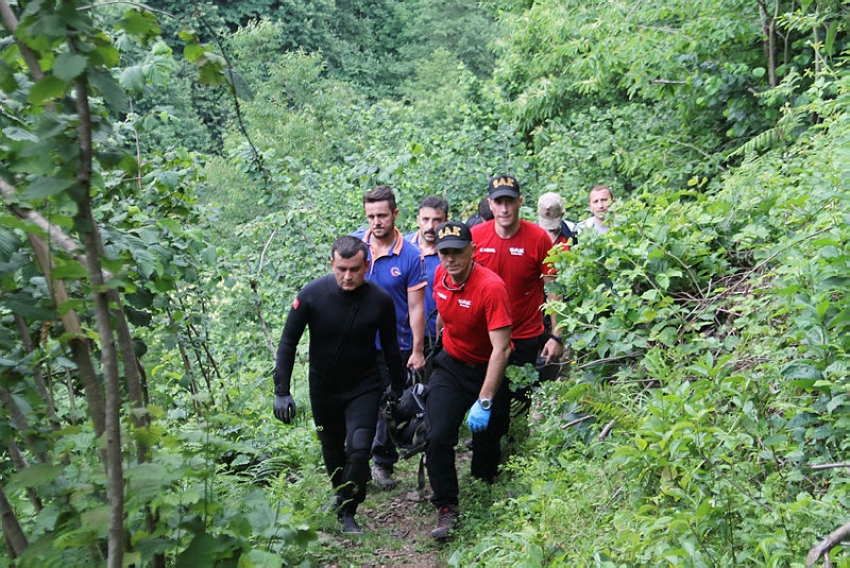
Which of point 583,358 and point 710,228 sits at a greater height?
point 710,228

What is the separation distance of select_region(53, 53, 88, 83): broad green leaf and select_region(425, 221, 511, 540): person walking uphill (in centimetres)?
372

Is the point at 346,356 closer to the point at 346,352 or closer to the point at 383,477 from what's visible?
the point at 346,352

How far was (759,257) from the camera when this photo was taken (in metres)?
5.33

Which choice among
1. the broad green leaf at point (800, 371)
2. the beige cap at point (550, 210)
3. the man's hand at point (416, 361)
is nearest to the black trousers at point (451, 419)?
the man's hand at point (416, 361)

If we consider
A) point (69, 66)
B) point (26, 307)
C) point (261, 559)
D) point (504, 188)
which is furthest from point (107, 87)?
point (504, 188)

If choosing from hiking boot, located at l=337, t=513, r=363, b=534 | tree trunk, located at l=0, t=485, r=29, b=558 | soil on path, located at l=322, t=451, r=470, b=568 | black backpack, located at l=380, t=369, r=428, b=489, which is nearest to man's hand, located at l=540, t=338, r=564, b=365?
black backpack, located at l=380, t=369, r=428, b=489

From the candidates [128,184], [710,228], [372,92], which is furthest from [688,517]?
[372,92]

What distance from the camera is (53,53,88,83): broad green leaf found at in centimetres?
220

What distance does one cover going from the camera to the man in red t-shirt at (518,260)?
261 inches

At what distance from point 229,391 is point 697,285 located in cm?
385

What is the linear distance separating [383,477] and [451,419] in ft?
5.09

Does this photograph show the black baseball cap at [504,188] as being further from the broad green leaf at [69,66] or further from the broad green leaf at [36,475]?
the broad green leaf at [69,66]

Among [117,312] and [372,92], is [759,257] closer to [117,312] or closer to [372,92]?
[117,312]

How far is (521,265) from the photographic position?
6.63 meters
